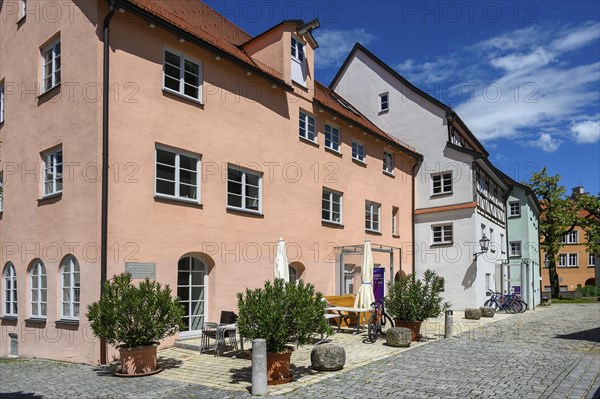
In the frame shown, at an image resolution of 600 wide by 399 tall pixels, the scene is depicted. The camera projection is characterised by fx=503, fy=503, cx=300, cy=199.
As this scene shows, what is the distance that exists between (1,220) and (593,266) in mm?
63448

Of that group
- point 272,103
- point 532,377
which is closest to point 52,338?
point 272,103

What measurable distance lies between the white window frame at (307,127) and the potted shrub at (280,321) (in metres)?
10.3

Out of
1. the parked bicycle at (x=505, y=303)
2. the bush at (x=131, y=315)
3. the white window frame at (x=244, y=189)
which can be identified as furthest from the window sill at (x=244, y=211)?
the parked bicycle at (x=505, y=303)

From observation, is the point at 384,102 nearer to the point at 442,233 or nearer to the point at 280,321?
the point at 442,233

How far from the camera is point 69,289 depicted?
1232 centimetres

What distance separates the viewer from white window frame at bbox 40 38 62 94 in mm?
13656

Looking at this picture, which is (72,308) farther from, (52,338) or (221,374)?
(221,374)

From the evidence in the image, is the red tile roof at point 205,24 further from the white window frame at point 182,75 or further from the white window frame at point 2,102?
the white window frame at point 2,102

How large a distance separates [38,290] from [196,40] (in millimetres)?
8018

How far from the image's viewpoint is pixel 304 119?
19219mm

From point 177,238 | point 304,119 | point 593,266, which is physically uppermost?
point 304,119

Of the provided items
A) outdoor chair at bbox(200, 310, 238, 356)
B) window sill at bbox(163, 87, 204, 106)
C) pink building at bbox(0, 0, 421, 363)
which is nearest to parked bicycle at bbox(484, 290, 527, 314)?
pink building at bbox(0, 0, 421, 363)

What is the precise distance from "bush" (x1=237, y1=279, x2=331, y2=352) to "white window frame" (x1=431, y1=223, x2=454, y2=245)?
Result: 18.6 metres

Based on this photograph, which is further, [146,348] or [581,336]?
[581,336]
